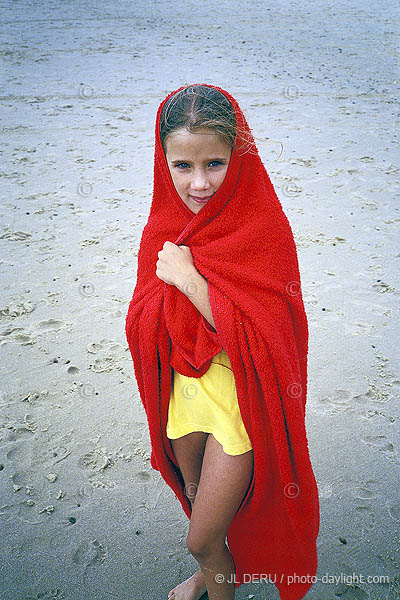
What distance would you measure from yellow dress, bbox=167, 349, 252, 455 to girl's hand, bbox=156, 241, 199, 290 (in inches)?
10.4

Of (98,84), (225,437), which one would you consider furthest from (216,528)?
(98,84)

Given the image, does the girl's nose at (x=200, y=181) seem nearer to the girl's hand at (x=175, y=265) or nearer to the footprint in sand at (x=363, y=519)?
the girl's hand at (x=175, y=265)

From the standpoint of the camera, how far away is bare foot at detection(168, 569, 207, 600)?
7.23 ft

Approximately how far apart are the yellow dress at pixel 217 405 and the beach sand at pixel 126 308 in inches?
36.9

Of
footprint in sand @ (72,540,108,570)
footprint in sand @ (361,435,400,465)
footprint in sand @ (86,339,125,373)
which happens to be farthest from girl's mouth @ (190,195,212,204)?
footprint in sand @ (86,339,125,373)

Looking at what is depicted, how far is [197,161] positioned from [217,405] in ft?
2.42

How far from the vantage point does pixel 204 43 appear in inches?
455

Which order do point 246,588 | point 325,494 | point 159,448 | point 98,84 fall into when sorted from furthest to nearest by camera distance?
point 98,84 → point 325,494 → point 246,588 → point 159,448

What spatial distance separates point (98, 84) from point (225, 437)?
27.8ft

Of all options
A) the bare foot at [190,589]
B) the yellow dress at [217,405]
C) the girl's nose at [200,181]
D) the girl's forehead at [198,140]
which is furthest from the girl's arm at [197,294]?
the bare foot at [190,589]

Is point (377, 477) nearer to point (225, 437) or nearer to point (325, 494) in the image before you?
point (325, 494)

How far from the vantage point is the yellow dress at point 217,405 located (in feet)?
5.59

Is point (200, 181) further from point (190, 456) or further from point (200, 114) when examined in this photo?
point (190, 456)

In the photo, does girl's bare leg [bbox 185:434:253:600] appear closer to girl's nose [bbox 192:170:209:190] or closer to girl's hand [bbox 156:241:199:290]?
girl's hand [bbox 156:241:199:290]
